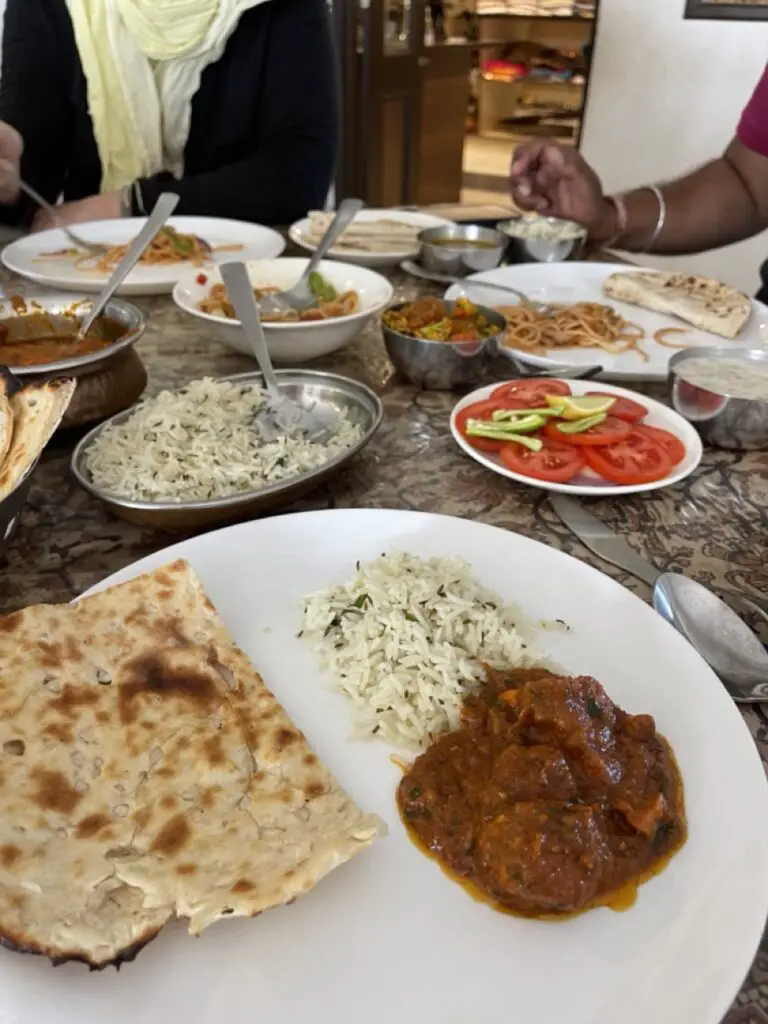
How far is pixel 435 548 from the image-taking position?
4.59 feet

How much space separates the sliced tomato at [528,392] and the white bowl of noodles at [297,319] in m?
0.43

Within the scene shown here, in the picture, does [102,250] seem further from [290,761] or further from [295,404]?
[290,761]

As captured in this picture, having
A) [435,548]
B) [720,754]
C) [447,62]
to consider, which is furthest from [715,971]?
[447,62]

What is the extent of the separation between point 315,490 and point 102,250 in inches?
66.2

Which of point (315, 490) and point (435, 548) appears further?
point (315, 490)

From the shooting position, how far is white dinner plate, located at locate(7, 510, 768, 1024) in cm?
75

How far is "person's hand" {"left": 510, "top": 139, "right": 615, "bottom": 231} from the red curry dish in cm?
260

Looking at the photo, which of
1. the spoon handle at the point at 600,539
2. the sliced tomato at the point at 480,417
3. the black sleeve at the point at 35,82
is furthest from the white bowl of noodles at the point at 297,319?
the black sleeve at the point at 35,82

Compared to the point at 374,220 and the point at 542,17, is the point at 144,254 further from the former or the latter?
the point at 542,17

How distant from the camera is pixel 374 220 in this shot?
321 centimetres

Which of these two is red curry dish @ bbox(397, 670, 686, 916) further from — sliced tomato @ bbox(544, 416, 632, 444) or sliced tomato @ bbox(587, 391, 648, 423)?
sliced tomato @ bbox(587, 391, 648, 423)

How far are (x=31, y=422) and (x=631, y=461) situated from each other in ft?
3.89

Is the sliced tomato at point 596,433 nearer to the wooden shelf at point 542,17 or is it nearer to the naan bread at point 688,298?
the naan bread at point 688,298

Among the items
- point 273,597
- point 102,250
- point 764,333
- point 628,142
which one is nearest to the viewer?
point 273,597
